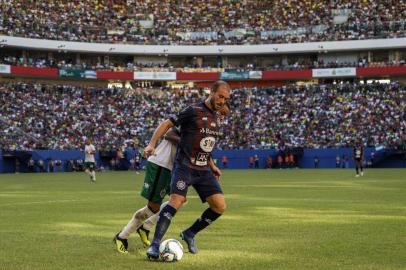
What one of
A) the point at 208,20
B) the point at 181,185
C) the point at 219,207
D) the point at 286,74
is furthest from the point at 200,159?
Answer: the point at 208,20

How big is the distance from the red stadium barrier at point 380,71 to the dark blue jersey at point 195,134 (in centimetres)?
6542

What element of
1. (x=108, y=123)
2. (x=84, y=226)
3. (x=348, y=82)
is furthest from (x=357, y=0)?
(x=84, y=226)

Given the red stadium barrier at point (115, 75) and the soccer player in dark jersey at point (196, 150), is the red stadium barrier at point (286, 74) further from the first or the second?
the soccer player in dark jersey at point (196, 150)

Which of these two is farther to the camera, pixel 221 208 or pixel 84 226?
pixel 84 226

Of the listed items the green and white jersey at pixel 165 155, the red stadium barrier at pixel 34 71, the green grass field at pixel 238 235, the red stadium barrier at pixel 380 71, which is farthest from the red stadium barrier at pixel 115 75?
the green and white jersey at pixel 165 155

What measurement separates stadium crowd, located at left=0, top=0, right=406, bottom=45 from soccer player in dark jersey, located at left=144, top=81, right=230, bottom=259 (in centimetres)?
6475

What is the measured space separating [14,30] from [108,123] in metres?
15.5

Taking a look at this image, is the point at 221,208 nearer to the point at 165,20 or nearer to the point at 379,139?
the point at 379,139

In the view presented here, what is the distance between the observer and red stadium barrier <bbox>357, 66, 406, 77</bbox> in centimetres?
7144

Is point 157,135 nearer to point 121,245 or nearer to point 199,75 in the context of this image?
point 121,245

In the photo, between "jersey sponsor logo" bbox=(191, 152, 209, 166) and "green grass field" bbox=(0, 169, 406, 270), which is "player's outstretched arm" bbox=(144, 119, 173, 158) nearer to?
"jersey sponsor logo" bbox=(191, 152, 209, 166)

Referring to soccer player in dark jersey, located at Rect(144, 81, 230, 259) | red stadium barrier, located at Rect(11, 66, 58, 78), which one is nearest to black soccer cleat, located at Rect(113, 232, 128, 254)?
soccer player in dark jersey, located at Rect(144, 81, 230, 259)

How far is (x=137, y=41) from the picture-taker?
76562 millimetres

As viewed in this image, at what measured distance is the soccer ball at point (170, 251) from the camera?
8719 millimetres
